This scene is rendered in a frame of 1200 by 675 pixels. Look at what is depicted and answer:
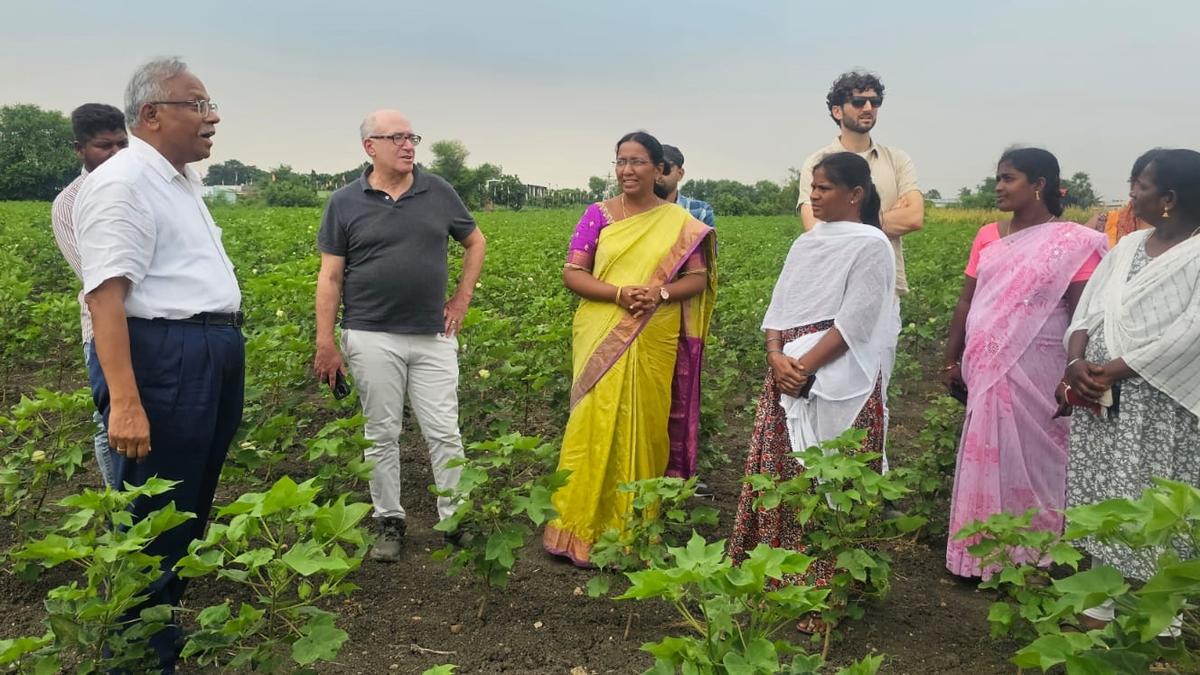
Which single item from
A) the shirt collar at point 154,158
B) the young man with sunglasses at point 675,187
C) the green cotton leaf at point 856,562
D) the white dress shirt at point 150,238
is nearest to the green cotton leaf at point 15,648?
the white dress shirt at point 150,238

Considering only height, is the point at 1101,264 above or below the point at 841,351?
above

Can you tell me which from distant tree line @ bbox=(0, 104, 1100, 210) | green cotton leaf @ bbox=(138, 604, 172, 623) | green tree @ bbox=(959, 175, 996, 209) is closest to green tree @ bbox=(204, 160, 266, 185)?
distant tree line @ bbox=(0, 104, 1100, 210)

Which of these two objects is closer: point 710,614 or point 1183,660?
point 1183,660

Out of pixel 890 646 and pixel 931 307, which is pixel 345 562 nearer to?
pixel 890 646

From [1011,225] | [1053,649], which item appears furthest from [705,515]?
[1011,225]

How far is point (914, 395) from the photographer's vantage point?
706cm

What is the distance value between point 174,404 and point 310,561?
94 centimetres

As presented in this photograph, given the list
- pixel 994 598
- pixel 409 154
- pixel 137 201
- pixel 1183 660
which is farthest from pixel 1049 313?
pixel 137 201

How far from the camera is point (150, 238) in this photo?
2.38 m

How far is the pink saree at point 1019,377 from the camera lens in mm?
3309

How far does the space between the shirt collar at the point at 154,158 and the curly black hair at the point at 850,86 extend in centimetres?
281

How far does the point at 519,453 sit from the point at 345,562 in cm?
102

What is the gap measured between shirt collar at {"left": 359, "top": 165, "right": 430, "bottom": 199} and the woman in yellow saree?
0.64 m

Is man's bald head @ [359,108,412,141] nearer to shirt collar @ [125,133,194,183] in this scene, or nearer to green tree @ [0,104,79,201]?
shirt collar @ [125,133,194,183]
